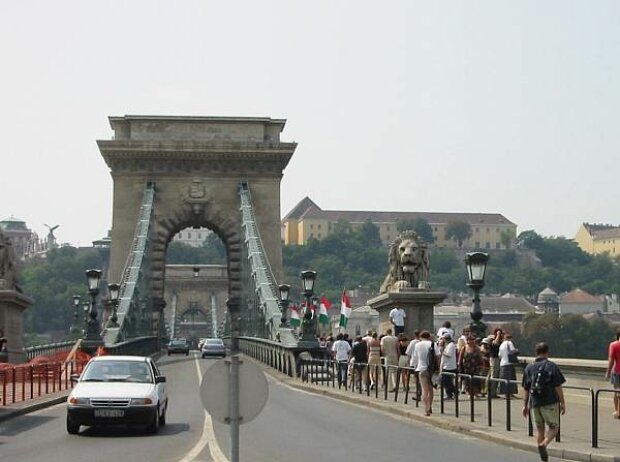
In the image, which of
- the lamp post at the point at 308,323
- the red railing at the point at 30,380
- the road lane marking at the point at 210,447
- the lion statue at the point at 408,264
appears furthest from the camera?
the lamp post at the point at 308,323

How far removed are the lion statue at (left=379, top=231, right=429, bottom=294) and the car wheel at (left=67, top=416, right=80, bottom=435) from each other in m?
13.0

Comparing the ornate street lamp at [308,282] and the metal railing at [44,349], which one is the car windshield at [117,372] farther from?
the metal railing at [44,349]

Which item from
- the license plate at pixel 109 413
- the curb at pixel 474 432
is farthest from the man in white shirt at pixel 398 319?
the license plate at pixel 109 413

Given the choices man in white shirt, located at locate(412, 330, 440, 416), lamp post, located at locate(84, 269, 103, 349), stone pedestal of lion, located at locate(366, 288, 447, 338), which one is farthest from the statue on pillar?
man in white shirt, located at locate(412, 330, 440, 416)

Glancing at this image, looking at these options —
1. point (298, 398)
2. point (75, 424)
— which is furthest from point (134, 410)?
point (298, 398)

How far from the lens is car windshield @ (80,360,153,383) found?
72.8 ft

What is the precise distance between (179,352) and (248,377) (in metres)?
71.1

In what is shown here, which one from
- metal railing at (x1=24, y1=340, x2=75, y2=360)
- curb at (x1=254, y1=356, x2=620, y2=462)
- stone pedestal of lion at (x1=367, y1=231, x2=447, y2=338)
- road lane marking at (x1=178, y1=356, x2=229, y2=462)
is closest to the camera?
curb at (x1=254, y1=356, x2=620, y2=462)

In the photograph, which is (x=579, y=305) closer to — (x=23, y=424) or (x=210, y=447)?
(x=23, y=424)

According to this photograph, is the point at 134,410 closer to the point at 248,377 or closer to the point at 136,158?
the point at 248,377

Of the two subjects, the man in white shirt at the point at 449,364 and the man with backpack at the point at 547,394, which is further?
the man in white shirt at the point at 449,364

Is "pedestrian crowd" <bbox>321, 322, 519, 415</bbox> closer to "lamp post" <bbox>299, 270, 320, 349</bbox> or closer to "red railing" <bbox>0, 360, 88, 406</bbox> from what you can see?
"red railing" <bbox>0, 360, 88, 406</bbox>

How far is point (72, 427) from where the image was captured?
71.4 ft

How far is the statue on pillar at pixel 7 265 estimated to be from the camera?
130 ft
